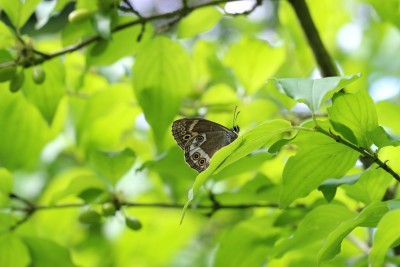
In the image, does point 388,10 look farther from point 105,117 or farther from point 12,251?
point 12,251

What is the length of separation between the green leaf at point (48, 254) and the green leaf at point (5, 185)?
0.28 feet

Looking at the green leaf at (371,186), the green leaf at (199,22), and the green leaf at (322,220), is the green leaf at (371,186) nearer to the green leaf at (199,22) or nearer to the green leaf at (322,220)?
the green leaf at (322,220)

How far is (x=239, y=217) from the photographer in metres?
1.89

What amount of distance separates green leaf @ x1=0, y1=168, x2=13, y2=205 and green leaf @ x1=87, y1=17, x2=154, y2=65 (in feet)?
0.85

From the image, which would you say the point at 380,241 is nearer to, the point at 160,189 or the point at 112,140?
the point at 112,140

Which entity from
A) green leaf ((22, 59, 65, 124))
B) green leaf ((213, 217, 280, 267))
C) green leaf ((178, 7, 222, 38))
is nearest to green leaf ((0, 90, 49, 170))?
green leaf ((22, 59, 65, 124))

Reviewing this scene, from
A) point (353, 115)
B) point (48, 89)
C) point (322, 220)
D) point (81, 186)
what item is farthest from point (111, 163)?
point (353, 115)

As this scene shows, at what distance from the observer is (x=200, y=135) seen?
1005 millimetres

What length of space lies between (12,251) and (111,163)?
24cm

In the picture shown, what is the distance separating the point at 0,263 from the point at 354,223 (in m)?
0.68

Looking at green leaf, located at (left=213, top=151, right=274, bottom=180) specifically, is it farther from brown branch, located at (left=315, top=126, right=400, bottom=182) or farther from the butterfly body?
brown branch, located at (left=315, top=126, right=400, bottom=182)

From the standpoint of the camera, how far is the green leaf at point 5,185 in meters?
1.17

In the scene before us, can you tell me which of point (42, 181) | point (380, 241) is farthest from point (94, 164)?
point (42, 181)

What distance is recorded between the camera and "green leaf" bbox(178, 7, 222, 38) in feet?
3.93
